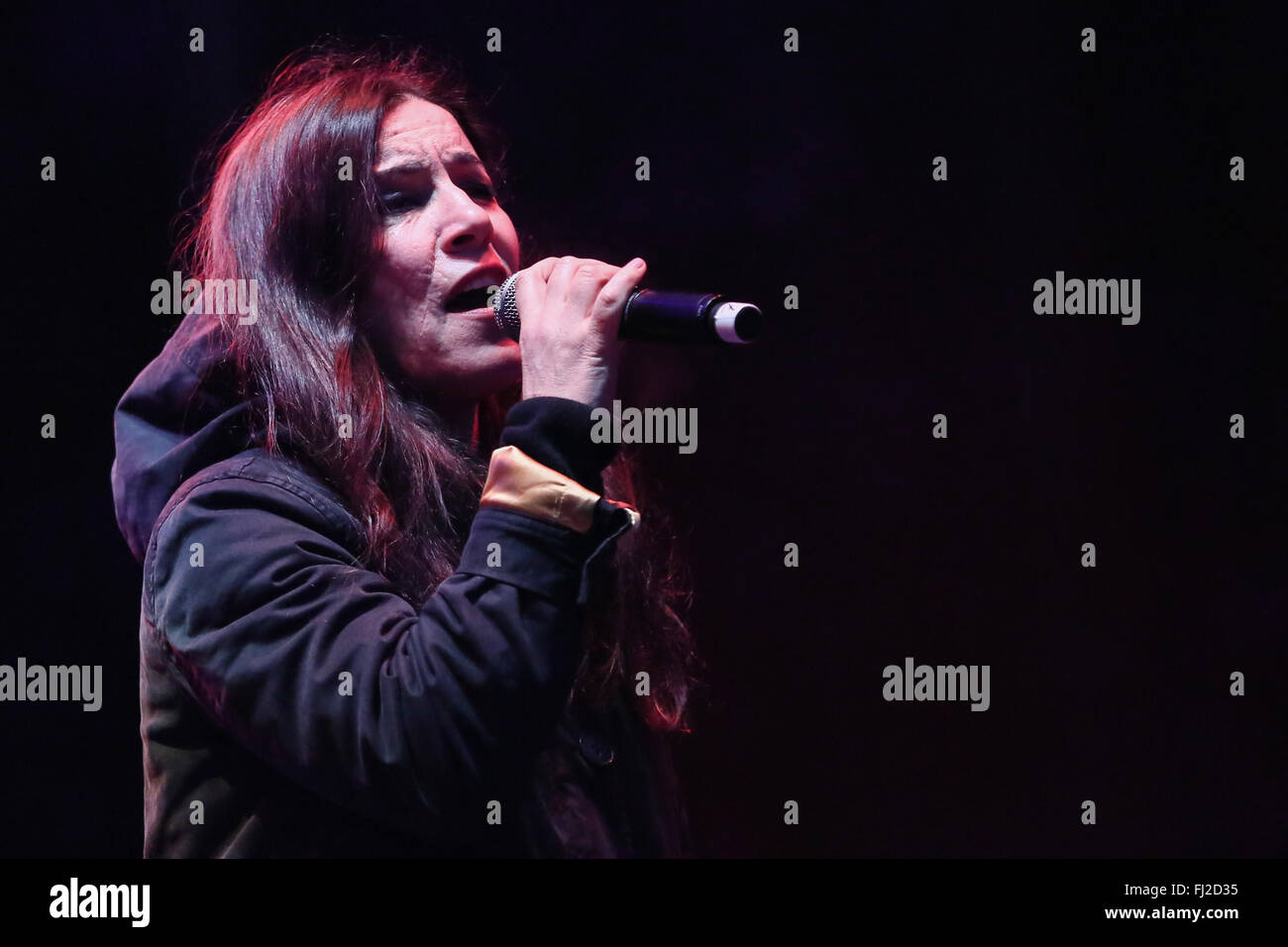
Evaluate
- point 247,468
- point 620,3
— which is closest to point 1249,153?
point 620,3

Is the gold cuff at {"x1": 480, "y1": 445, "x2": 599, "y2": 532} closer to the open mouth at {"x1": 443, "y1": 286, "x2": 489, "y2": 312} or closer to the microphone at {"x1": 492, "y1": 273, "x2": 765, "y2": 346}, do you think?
the microphone at {"x1": 492, "y1": 273, "x2": 765, "y2": 346}

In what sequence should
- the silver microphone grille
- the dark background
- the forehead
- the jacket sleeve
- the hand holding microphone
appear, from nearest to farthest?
1. the jacket sleeve
2. the hand holding microphone
3. the silver microphone grille
4. the forehead
5. the dark background

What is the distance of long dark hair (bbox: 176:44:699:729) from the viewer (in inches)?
46.8

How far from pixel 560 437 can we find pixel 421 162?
Answer: 44cm

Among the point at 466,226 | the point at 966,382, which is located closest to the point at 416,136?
the point at 466,226

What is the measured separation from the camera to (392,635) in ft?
3.38

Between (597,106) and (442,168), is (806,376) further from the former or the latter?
(442,168)

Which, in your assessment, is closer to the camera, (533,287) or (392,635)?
(392,635)

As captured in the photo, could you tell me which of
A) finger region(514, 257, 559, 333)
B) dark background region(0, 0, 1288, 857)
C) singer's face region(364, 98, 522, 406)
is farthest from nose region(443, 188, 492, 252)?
dark background region(0, 0, 1288, 857)

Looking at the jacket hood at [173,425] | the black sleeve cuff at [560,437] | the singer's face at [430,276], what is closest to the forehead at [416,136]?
the singer's face at [430,276]

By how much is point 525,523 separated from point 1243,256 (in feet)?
4.35

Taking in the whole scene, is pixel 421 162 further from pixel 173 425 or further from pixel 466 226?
pixel 173 425

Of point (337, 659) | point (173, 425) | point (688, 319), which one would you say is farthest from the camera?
point (173, 425)

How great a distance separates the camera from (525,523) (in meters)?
1.04
